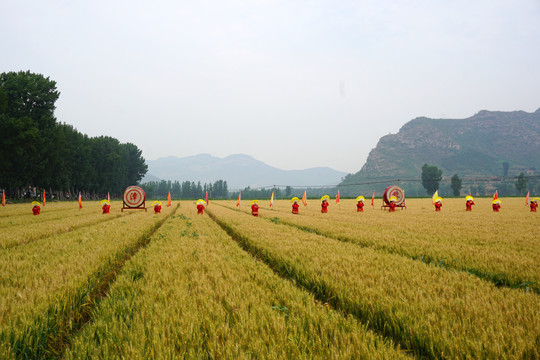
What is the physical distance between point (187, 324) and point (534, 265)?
6966mm

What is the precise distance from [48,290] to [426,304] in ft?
18.5

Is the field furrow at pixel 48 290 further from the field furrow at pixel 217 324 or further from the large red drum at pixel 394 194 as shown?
the large red drum at pixel 394 194

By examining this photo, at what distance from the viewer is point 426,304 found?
11.6ft

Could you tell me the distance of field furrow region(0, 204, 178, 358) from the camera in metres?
2.92

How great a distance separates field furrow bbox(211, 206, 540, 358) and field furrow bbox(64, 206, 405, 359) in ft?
1.23

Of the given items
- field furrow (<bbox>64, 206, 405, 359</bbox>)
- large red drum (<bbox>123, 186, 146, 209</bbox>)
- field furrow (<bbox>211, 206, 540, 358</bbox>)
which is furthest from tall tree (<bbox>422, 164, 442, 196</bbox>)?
field furrow (<bbox>64, 206, 405, 359</bbox>)

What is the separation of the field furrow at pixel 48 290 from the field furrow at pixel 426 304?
3.76 metres

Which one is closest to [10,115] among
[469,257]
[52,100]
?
[52,100]

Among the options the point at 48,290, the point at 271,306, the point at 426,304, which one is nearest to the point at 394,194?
the point at 426,304

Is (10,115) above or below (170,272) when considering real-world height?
above

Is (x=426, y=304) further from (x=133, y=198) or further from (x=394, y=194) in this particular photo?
(x=133, y=198)

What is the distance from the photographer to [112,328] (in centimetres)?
304

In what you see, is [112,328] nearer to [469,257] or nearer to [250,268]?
[250,268]

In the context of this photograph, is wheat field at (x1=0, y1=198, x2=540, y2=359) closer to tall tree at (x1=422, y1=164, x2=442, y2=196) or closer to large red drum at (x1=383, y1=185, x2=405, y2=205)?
large red drum at (x1=383, y1=185, x2=405, y2=205)
